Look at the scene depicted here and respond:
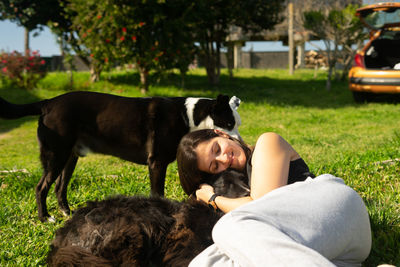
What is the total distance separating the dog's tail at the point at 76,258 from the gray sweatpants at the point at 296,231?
1.39 ft

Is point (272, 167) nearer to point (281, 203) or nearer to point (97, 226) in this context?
point (281, 203)

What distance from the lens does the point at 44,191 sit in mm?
3551

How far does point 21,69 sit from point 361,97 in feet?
40.3

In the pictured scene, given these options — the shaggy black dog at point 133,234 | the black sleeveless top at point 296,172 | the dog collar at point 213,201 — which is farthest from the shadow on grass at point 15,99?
the black sleeveless top at point 296,172

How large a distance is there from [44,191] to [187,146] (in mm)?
1610

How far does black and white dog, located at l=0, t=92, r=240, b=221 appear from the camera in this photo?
359cm

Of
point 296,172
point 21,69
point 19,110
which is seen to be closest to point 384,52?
point 296,172

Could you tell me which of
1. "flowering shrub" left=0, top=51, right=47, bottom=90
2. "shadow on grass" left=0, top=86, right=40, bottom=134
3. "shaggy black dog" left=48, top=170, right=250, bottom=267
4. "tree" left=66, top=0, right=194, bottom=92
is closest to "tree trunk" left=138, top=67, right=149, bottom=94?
"tree" left=66, top=0, right=194, bottom=92

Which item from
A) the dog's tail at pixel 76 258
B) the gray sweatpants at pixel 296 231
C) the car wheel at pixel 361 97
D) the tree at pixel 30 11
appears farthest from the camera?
the tree at pixel 30 11

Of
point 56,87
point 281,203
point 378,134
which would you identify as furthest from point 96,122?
point 56,87

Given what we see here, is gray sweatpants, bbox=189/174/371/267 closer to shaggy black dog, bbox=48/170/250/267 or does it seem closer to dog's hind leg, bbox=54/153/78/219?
shaggy black dog, bbox=48/170/250/267

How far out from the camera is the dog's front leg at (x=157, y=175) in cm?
369

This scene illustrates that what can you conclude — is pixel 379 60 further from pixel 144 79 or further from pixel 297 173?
pixel 297 173

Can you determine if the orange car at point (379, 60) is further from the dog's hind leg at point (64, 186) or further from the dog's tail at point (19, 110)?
the dog's tail at point (19, 110)
